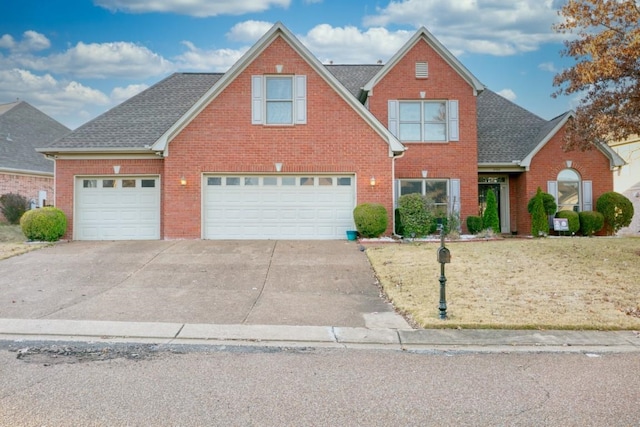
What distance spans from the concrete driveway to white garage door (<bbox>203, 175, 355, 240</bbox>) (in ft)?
3.77

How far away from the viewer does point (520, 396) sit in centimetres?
463

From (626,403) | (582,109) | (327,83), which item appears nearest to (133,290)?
(626,403)

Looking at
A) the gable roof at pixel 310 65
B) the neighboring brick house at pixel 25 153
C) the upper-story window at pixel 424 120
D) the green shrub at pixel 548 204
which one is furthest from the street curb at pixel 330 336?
the neighboring brick house at pixel 25 153

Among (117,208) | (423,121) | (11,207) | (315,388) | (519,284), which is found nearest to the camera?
(315,388)

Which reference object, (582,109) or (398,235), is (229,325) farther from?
(582,109)

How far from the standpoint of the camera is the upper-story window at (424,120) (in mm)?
18734

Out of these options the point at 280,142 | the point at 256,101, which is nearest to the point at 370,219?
the point at 280,142

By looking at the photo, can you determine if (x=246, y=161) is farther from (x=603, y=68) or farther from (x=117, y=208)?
(x=603, y=68)

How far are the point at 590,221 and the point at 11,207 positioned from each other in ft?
83.7

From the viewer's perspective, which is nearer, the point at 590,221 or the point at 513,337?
the point at 513,337

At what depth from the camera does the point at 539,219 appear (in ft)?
58.9

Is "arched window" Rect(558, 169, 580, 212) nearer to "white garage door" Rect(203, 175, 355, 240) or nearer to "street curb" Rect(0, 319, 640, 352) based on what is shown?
"white garage door" Rect(203, 175, 355, 240)

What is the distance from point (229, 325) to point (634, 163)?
27.5m

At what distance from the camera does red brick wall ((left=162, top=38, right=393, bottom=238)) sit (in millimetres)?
16172
